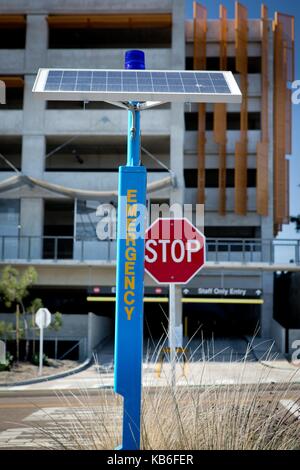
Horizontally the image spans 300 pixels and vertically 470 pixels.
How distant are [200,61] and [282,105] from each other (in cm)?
510

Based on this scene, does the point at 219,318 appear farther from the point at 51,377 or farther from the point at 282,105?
the point at 51,377

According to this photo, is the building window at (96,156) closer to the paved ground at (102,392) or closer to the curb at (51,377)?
the paved ground at (102,392)

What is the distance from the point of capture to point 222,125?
104ft

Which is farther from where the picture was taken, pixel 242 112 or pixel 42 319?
pixel 242 112

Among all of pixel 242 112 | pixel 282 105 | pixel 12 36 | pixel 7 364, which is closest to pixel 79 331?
pixel 7 364

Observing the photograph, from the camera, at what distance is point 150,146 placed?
101 ft

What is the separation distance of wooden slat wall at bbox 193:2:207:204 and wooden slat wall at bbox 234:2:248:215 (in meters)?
1.86

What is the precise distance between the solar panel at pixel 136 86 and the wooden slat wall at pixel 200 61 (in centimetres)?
2616

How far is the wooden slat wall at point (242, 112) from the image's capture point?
102 ft

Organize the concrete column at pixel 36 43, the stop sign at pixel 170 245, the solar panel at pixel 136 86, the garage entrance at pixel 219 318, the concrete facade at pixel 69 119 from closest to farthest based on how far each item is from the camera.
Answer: the solar panel at pixel 136 86 < the stop sign at pixel 170 245 < the concrete facade at pixel 69 119 < the concrete column at pixel 36 43 < the garage entrance at pixel 219 318

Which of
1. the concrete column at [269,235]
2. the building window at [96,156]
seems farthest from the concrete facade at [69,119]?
the building window at [96,156]

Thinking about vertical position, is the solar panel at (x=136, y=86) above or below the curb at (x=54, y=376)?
above

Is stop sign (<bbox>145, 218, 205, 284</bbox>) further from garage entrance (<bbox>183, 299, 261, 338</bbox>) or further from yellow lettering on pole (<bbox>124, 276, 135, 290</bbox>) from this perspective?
garage entrance (<bbox>183, 299, 261, 338</bbox>)

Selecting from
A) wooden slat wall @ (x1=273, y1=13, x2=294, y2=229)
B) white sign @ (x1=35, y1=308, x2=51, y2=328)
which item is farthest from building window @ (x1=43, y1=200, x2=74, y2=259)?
white sign @ (x1=35, y1=308, x2=51, y2=328)
